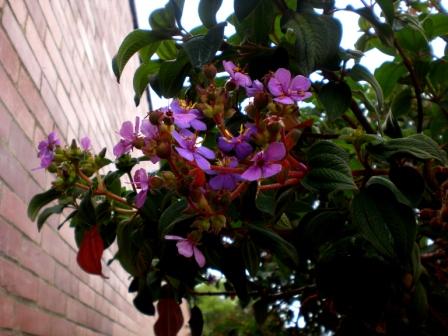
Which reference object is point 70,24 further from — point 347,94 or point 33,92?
point 347,94

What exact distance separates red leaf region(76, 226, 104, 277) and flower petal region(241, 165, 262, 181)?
0.60 meters

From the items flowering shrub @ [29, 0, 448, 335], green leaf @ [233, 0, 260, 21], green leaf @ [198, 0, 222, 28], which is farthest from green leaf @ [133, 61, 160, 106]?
green leaf @ [233, 0, 260, 21]

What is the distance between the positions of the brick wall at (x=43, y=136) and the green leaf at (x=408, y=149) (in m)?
0.85

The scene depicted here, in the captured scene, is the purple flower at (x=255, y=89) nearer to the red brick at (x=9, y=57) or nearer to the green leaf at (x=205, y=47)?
the green leaf at (x=205, y=47)

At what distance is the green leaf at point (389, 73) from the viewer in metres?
1.36

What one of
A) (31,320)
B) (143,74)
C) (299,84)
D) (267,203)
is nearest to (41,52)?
(143,74)

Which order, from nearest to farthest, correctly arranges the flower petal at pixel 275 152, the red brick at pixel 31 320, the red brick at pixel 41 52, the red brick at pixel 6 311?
the flower petal at pixel 275 152
the red brick at pixel 6 311
the red brick at pixel 31 320
the red brick at pixel 41 52

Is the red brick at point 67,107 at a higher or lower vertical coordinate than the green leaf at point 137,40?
higher

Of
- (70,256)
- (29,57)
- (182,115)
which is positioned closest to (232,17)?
(182,115)

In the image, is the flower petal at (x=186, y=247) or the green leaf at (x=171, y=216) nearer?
the flower petal at (x=186, y=247)

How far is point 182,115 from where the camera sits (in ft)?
2.39

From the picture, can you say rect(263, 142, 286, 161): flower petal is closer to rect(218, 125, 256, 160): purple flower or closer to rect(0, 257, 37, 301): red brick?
rect(218, 125, 256, 160): purple flower

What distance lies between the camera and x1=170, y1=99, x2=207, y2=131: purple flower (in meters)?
0.72

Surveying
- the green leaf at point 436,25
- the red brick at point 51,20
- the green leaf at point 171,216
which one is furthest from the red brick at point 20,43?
the green leaf at point 436,25
